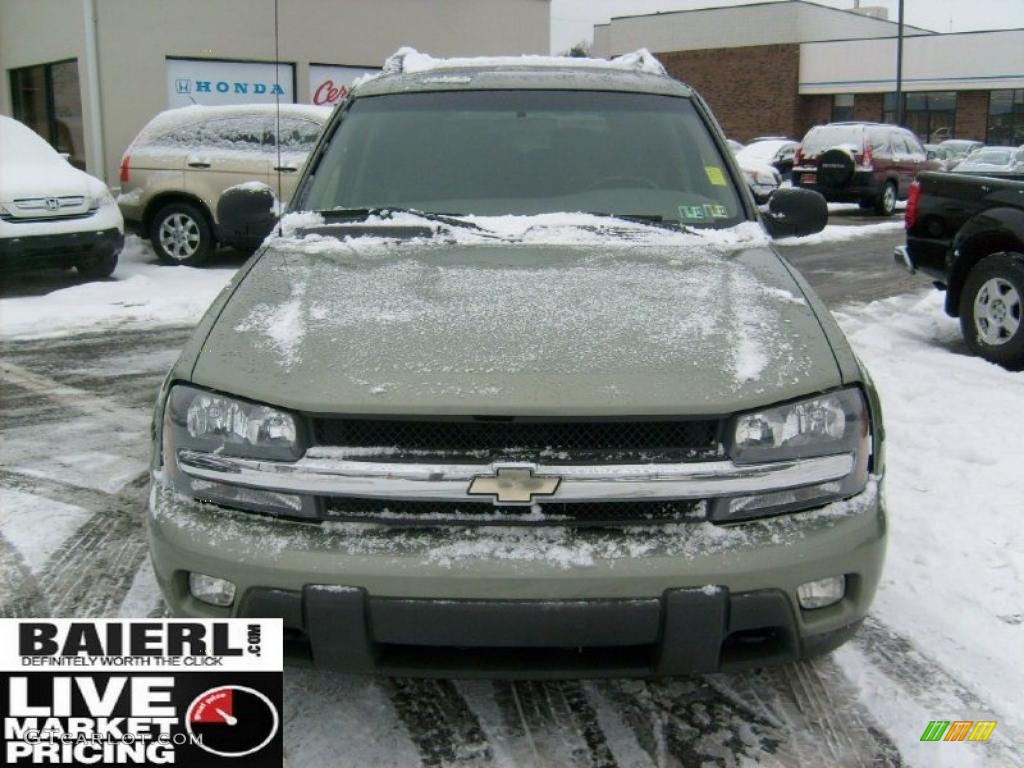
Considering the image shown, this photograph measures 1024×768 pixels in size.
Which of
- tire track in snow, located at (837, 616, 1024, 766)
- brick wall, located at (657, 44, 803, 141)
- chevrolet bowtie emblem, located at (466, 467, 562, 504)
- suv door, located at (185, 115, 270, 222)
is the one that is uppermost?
brick wall, located at (657, 44, 803, 141)

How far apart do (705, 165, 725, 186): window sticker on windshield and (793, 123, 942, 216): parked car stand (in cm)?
1707

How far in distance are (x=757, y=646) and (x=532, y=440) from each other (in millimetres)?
732

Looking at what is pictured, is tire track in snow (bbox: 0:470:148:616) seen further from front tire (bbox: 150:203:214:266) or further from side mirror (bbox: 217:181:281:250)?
front tire (bbox: 150:203:214:266)

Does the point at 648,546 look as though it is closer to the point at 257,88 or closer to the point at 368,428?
the point at 368,428

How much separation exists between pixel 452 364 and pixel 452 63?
2392 millimetres

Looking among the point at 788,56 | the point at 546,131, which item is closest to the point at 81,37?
the point at 546,131

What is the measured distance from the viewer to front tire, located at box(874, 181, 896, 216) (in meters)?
20.1

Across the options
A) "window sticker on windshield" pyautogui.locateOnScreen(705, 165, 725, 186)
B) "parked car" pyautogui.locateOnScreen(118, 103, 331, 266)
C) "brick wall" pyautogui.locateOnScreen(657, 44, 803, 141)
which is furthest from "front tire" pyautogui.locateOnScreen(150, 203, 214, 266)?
"brick wall" pyautogui.locateOnScreen(657, 44, 803, 141)

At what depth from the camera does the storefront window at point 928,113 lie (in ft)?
138

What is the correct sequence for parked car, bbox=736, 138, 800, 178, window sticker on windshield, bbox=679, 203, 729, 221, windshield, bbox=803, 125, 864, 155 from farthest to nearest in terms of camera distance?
parked car, bbox=736, 138, 800, 178 < windshield, bbox=803, 125, 864, 155 < window sticker on windshield, bbox=679, 203, 729, 221

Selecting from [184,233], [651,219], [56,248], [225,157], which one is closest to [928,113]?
[225,157]

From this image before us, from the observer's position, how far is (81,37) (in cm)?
1395

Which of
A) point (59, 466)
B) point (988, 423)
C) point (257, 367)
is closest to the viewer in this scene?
point (257, 367)

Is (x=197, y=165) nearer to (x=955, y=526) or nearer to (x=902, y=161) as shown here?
(x=955, y=526)
